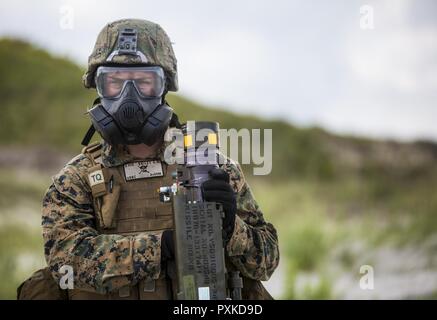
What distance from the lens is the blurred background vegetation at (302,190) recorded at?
13625mm

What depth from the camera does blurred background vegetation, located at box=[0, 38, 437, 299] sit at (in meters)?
13.6

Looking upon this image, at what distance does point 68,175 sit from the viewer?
4680 millimetres

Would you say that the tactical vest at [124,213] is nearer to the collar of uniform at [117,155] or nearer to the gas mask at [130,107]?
the collar of uniform at [117,155]

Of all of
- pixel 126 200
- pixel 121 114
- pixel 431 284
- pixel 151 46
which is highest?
pixel 151 46

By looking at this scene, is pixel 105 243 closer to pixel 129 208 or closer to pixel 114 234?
pixel 114 234

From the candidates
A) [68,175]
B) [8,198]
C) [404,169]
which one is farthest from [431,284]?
[404,169]

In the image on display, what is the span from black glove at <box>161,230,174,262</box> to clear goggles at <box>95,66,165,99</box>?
0.79 meters

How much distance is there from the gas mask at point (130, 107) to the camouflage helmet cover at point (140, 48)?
0.08 meters

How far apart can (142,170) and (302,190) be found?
66.3 feet

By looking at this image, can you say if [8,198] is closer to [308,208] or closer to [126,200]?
[308,208]

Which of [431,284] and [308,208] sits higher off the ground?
[308,208]

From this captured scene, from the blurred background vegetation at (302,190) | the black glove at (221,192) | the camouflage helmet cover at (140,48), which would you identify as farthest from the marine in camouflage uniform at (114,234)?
the blurred background vegetation at (302,190)

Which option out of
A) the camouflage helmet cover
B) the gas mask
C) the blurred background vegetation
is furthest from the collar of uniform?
the blurred background vegetation
